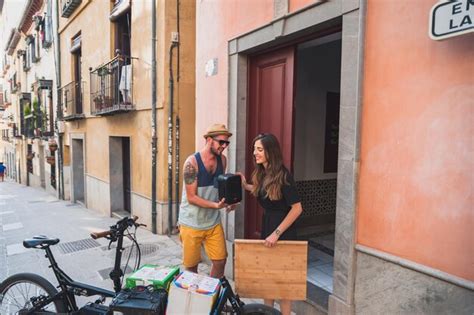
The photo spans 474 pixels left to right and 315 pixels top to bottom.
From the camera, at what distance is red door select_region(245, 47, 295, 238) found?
393 cm

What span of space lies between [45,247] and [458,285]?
3.37 m

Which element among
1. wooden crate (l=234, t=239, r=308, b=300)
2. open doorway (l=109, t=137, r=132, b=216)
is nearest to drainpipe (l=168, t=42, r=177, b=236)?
open doorway (l=109, t=137, r=132, b=216)

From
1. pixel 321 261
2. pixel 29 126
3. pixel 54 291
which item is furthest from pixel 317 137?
pixel 29 126

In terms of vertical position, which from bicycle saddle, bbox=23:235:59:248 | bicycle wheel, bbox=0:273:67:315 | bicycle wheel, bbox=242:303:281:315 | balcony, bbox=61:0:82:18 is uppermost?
balcony, bbox=61:0:82:18

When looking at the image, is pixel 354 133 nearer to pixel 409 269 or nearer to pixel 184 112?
pixel 409 269

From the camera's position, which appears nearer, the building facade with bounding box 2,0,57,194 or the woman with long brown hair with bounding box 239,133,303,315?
the woman with long brown hair with bounding box 239,133,303,315

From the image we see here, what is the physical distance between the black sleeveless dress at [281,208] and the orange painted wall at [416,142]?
0.57m

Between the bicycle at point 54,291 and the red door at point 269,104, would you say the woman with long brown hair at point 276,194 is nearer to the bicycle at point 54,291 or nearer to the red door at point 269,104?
the red door at point 269,104

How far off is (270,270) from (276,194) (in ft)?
2.06

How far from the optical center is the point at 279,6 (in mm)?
3602

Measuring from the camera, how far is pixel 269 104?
4.25 m

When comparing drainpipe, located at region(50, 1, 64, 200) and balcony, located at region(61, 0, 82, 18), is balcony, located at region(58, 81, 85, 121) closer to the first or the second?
drainpipe, located at region(50, 1, 64, 200)

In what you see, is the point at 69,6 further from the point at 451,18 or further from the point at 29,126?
the point at 451,18

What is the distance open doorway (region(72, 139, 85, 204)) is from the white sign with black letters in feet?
43.5
